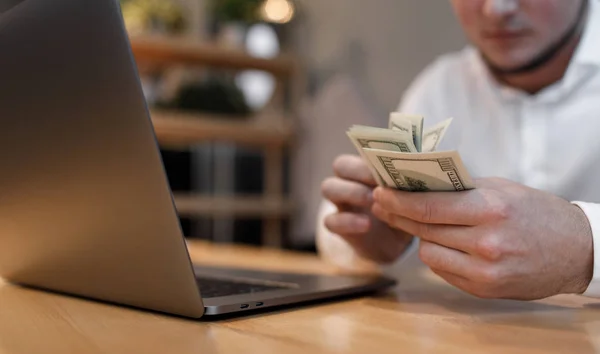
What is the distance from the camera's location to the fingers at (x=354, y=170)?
767mm

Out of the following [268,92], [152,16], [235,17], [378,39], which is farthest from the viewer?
[268,92]

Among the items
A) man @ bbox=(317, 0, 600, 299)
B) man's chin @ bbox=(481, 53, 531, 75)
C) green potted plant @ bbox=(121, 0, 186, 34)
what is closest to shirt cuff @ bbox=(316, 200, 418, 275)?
man @ bbox=(317, 0, 600, 299)

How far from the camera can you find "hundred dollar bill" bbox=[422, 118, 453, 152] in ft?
1.86

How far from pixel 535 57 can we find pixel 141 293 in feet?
3.04

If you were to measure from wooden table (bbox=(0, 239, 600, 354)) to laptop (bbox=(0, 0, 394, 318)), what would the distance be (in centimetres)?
3

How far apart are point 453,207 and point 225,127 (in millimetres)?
2252

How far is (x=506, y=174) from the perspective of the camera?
128 centimetres

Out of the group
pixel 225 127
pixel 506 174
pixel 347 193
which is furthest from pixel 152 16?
pixel 347 193

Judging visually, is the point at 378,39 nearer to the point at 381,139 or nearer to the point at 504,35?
the point at 504,35

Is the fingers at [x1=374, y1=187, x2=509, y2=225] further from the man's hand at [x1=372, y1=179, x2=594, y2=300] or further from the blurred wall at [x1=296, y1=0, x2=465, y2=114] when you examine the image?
the blurred wall at [x1=296, y1=0, x2=465, y2=114]

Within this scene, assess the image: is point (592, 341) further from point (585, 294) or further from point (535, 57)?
point (535, 57)

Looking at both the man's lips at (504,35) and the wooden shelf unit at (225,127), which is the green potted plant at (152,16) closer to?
the wooden shelf unit at (225,127)

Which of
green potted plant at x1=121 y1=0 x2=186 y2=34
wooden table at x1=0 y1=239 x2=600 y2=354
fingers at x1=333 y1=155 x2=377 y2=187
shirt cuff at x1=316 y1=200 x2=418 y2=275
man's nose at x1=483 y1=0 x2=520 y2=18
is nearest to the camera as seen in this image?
wooden table at x1=0 y1=239 x2=600 y2=354

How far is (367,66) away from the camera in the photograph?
2.54m
